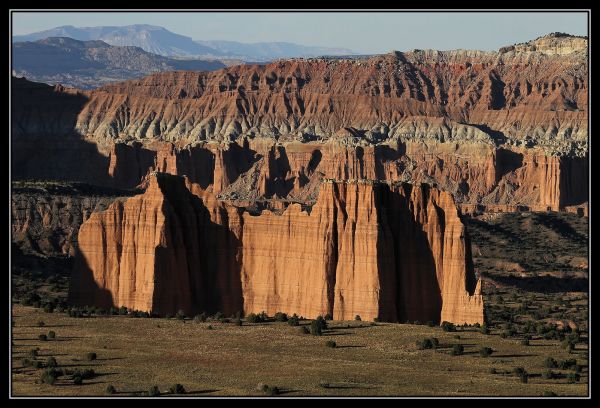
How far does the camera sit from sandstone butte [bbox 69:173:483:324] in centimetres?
8144

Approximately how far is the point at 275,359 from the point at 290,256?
1347 cm

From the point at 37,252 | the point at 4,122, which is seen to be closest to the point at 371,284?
the point at 4,122

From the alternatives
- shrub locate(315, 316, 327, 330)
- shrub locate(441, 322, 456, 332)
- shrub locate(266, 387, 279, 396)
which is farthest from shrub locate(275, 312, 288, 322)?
shrub locate(266, 387, 279, 396)

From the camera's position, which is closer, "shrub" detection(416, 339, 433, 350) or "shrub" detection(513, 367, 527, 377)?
"shrub" detection(513, 367, 527, 377)

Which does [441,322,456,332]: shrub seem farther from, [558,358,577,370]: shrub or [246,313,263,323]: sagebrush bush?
[246,313,263,323]: sagebrush bush

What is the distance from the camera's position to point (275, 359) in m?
70.6

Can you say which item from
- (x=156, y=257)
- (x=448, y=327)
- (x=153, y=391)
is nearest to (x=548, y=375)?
(x=448, y=327)

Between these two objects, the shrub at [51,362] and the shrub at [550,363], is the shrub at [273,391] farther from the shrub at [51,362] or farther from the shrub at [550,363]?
the shrub at [550,363]

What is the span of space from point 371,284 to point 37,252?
4752cm

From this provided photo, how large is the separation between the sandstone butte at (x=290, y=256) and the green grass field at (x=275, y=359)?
2.79 meters

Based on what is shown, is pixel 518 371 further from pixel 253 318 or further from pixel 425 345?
pixel 253 318

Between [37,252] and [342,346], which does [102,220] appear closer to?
[342,346]

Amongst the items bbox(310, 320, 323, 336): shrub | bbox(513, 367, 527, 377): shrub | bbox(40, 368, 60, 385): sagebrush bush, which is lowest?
bbox(40, 368, 60, 385): sagebrush bush

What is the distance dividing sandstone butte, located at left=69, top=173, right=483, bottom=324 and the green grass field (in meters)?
2.79
